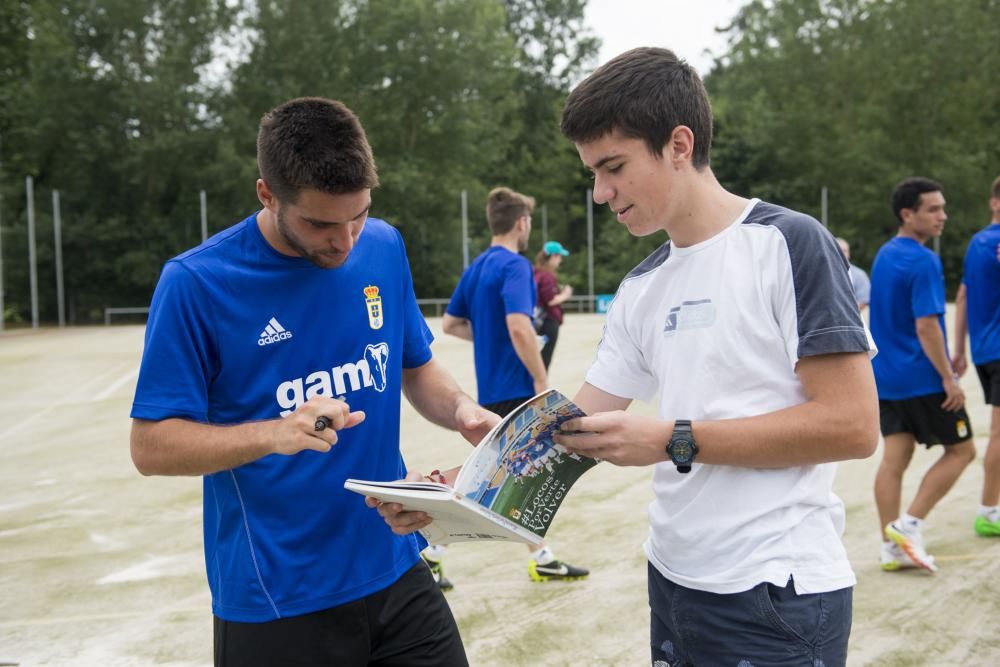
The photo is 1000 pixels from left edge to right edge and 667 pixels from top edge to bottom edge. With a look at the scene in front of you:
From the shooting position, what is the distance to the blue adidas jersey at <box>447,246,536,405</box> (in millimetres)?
6121

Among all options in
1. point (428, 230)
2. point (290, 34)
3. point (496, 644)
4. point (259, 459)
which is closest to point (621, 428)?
point (259, 459)

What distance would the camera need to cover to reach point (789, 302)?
2080 millimetres

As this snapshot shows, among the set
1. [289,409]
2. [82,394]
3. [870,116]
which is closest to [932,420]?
[289,409]

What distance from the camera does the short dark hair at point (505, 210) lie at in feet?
20.7

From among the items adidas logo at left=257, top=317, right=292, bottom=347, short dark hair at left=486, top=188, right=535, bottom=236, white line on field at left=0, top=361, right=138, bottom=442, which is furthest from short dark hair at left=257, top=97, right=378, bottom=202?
white line on field at left=0, top=361, right=138, bottom=442

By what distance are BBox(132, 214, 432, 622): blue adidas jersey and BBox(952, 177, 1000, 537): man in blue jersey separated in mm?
4917

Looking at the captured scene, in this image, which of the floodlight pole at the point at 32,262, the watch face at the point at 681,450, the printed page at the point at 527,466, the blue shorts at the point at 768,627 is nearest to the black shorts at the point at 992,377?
the blue shorts at the point at 768,627

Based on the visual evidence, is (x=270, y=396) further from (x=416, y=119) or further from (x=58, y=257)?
(x=416, y=119)

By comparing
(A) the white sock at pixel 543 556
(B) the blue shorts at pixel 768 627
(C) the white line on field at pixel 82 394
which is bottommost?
(C) the white line on field at pixel 82 394

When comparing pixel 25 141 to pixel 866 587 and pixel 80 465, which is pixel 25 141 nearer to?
pixel 80 465

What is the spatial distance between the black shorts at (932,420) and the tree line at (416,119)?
113 feet

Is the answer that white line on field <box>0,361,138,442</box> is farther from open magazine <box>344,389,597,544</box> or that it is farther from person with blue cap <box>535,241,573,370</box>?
open magazine <box>344,389,597,544</box>

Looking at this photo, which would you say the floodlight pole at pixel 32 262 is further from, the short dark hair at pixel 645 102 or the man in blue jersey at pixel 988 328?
the short dark hair at pixel 645 102

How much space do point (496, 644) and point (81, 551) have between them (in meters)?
3.58
